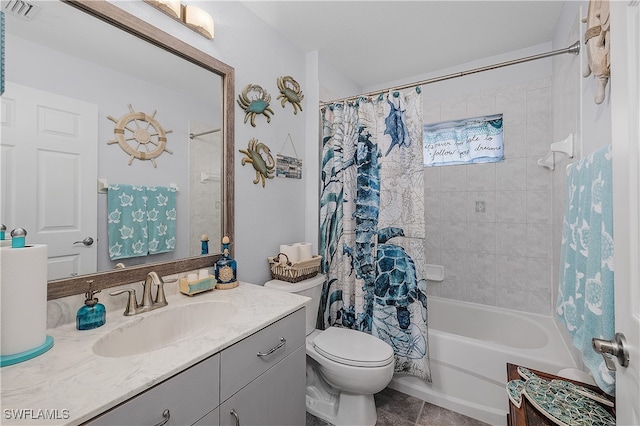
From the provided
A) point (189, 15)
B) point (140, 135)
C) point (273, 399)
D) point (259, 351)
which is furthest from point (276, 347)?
point (189, 15)

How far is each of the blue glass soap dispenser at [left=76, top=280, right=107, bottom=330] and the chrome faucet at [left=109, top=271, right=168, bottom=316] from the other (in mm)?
77

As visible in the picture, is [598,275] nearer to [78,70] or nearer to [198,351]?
[198,351]

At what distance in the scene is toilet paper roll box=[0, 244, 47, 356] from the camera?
2.38ft

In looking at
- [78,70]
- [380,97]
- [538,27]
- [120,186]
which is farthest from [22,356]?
[538,27]

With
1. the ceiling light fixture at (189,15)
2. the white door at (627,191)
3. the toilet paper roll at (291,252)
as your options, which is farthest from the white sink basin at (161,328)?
the ceiling light fixture at (189,15)

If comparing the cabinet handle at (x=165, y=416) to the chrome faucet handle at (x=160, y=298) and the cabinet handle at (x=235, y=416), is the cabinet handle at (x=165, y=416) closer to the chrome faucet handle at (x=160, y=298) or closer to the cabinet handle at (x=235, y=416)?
the cabinet handle at (x=235, y=416)

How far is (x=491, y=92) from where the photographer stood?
2375 mm

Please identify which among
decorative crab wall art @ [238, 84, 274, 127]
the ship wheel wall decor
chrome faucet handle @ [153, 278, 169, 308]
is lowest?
chrome faucet handle @ [153, 278, 169, 308]

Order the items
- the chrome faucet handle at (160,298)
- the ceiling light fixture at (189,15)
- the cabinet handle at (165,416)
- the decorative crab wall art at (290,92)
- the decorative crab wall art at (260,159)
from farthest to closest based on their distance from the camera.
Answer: the decorative crab wall art at (290,92)
the decorative crab wall art at (260,159)
the ceiling light fixture at (189,15)
the chrome faucet handle at (160,298)
the cabinet handle at (165,416)

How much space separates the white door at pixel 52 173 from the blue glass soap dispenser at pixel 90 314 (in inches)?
5.4

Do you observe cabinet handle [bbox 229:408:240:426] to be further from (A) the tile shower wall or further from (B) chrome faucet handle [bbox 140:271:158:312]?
(A) the tile shower wall

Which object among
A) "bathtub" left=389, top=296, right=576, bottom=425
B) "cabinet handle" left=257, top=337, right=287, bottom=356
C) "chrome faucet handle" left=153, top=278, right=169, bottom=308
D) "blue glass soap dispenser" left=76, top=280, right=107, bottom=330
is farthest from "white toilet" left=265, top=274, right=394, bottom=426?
"blue glass soap dispenser" left=76, top=280, right=107, bottom=330

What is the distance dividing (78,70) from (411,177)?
5.58 ft

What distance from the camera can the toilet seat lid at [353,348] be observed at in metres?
1.49
